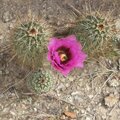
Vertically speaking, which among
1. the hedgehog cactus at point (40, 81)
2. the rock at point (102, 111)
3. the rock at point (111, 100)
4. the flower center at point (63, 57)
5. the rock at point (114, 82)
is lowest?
the rock at point (102, 111)

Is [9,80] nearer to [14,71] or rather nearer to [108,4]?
[14,71]

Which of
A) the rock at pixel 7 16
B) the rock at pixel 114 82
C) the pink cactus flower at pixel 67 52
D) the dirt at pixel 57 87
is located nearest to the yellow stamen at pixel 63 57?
the pink cactus flower at pixel 67 52

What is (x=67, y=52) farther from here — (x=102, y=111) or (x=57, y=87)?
(x=102, y=111)

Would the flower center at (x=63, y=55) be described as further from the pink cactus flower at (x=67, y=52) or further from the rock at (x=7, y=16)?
the rock at (x=7, y=16)

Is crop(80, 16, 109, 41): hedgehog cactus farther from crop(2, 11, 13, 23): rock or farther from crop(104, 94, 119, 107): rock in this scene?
crop(2, 11, 13, 23): rock

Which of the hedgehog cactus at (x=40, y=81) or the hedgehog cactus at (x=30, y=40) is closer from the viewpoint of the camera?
the hedgehog cactus at (x=30, y=40)

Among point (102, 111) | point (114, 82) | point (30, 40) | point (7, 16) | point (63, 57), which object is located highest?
point (7, 16)

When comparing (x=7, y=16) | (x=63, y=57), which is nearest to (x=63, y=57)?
(x=63, y=57)

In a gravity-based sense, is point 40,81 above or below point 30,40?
below
